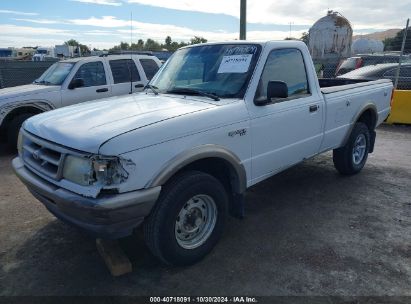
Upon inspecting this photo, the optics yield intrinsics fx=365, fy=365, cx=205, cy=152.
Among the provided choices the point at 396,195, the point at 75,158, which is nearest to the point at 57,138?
the point at 75,158

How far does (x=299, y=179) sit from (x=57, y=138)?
3796mm

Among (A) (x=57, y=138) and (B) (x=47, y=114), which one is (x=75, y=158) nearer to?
(A) (x=57, y=138)

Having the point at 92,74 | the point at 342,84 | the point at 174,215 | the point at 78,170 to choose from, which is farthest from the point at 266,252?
the point at 92,74

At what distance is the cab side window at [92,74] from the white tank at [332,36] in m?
27.3

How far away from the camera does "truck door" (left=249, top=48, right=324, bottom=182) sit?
3.65 metres

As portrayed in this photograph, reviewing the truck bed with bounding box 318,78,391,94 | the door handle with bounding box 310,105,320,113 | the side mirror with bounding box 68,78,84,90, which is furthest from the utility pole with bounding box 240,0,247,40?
the door handle with bounding box 310,105,320,113

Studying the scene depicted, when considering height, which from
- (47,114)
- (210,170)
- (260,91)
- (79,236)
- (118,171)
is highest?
(260,91)

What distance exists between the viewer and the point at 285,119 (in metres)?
3.91

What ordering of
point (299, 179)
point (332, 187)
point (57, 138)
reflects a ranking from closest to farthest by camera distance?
point (57, 138)
point (332, 187)
point (299, 179)

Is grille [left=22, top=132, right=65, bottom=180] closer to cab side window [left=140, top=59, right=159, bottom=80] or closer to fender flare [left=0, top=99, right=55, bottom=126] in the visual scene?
fender flare [left=0, top=99, right=55, bottom=126]

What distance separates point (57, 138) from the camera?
114 inches

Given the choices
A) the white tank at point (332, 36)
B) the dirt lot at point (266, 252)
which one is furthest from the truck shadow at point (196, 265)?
the white tank at point (332, 36)

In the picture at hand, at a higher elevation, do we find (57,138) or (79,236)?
(57,138)

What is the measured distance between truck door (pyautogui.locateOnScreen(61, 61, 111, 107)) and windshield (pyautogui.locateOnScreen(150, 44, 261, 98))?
155 inches
